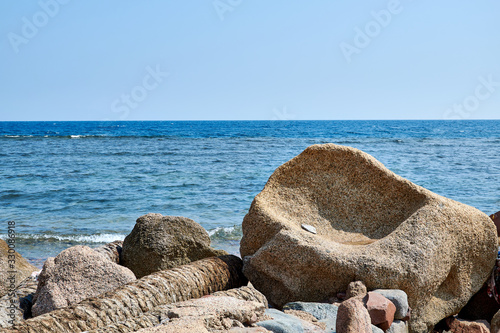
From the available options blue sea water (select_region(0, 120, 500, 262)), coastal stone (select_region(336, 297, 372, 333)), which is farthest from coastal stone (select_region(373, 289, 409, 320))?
blue sea water (select_region(0, 120, 500, 262))

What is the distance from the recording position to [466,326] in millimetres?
4270

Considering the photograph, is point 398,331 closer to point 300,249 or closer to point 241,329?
point 300,249

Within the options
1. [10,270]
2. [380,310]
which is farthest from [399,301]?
[10,270]

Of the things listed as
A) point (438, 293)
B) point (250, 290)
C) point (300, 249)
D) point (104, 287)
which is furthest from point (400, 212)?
point (104, 287)

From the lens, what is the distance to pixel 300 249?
167 inches

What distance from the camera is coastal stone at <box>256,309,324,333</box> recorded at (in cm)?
305

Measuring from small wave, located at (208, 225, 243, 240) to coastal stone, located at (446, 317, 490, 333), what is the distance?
4454 mm

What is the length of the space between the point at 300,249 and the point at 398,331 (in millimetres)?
1061

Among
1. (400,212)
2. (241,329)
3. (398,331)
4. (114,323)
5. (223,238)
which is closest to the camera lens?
(241,329)

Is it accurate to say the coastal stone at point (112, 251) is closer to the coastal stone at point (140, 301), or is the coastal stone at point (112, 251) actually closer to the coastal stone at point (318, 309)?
the coastal stone at point (140, 301)

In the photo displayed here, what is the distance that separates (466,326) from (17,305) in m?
4.04

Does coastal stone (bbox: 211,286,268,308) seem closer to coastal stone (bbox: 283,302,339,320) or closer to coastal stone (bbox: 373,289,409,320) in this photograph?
coastal stone (bbox: 283,302,339,320)

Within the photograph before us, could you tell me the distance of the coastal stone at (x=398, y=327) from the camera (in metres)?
3.69

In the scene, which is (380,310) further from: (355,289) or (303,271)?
(303,271)
